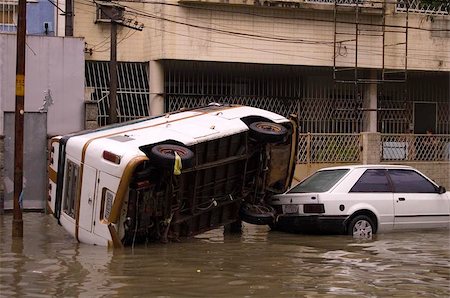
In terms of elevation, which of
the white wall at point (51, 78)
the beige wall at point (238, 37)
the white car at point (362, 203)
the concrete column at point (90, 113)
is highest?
the beige wall at point (238, 37)

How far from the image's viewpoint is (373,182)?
536 inches

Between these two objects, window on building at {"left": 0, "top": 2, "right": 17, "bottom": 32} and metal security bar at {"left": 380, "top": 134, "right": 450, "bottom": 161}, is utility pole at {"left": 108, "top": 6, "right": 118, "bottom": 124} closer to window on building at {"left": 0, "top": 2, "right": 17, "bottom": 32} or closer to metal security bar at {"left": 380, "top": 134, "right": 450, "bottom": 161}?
window on building at {"left": 0, "top": 2, "right": 17, "bottom": 32}

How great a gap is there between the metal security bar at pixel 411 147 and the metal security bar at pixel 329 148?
0.88 metres

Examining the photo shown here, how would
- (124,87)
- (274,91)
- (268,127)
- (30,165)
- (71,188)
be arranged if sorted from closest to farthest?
(71,188) < (268,127) < (30,165) < (124,87) < (274,91)

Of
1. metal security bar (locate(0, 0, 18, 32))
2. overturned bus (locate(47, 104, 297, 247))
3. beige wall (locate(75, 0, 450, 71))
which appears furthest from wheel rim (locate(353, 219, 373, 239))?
metal security bar (locate(0, 0, 18, 32))

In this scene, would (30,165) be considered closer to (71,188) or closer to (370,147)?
(71,188)

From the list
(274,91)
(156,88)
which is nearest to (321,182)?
(156,88)

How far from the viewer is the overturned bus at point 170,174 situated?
10.9 meters

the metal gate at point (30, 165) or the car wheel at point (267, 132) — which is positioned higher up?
the car wheel at point (267, 132)

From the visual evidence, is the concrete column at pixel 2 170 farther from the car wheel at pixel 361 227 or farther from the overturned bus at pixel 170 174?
the car wheel at pixel 361 227

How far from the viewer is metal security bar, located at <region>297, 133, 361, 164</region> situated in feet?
71.1

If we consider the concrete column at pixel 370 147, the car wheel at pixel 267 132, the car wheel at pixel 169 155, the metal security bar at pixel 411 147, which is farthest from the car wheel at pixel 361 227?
the metal security bar at pixel 411 147

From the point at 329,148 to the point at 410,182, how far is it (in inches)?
320

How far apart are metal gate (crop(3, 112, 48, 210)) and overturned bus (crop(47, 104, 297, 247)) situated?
14.0 ft
